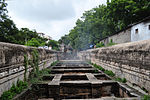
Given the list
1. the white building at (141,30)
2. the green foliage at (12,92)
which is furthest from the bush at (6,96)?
the white building at (141,30)

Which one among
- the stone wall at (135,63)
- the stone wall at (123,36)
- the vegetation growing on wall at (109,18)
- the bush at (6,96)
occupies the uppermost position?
the vegetation growing on wall at (109,18)

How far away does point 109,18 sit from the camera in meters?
16.5

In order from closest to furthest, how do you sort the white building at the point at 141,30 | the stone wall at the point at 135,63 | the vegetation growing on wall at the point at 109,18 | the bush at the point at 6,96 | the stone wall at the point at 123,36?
the bush at the point at 6,96
the stone wall at the point at 135,63
the white building at the point at 141,30
the vegetation growing on wall at the point at 109,18
the stone wall at the point at 123,36

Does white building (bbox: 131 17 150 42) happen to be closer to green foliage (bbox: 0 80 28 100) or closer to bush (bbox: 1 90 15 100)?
green foliage (bbox: 0 80 28 100)

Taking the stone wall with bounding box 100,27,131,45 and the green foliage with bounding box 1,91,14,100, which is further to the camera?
the stone wall with bounding box 100,27,131,45

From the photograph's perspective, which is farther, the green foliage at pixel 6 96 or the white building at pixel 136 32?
the white building at pixel 136 32

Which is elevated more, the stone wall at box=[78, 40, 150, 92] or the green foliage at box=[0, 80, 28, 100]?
the stone wall at box=[78, 40, 150, 92]

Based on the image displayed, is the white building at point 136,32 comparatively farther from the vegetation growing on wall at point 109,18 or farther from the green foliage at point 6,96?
the green foliage at point 6,96

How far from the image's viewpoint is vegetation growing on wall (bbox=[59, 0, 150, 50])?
41.7ft

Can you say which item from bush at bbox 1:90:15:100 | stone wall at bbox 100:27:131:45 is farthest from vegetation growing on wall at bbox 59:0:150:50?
bush at bbox 1:90:15:100

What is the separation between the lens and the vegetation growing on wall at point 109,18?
41.7 ft

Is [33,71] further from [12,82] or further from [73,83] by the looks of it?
[73,83]

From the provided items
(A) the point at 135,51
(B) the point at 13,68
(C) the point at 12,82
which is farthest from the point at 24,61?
(A) the point at 135,51

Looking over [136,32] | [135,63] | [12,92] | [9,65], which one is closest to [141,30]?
[136,32]
